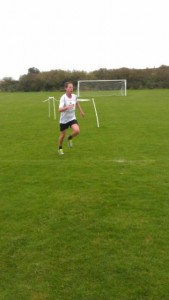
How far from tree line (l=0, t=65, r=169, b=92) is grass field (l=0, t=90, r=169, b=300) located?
4889cm

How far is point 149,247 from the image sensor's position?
5.50 metres

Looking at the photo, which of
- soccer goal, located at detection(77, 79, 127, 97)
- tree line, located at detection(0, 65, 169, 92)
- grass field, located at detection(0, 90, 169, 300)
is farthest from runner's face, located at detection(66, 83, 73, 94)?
tree line, located at detection(0, 65, 169, 92)

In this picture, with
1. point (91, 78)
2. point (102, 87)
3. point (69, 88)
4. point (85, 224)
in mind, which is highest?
point (91, 78)

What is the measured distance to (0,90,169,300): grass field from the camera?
473 cm

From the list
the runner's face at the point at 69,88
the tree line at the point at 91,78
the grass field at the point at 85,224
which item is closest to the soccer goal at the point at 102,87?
the tree line at the point at 91,78

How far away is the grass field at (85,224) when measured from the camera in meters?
4.73

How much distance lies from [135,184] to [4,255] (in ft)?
12.2

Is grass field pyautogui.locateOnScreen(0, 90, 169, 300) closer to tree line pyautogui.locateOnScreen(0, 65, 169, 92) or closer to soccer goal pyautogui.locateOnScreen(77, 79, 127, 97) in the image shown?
soccer goal pyautogui.locateOnScreen(77, 79, 127, 97)

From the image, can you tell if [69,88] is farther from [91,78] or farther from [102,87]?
[91,78]

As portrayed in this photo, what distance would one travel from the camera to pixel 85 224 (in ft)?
20.7

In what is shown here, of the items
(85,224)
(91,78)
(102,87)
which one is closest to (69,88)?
(85,224)

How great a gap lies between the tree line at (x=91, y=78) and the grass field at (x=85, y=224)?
4889 centimetres

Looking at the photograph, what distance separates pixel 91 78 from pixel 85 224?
56.2 meters

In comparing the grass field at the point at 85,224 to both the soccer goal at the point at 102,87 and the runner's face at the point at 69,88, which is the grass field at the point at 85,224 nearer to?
the runner's face at the point at 69,88
